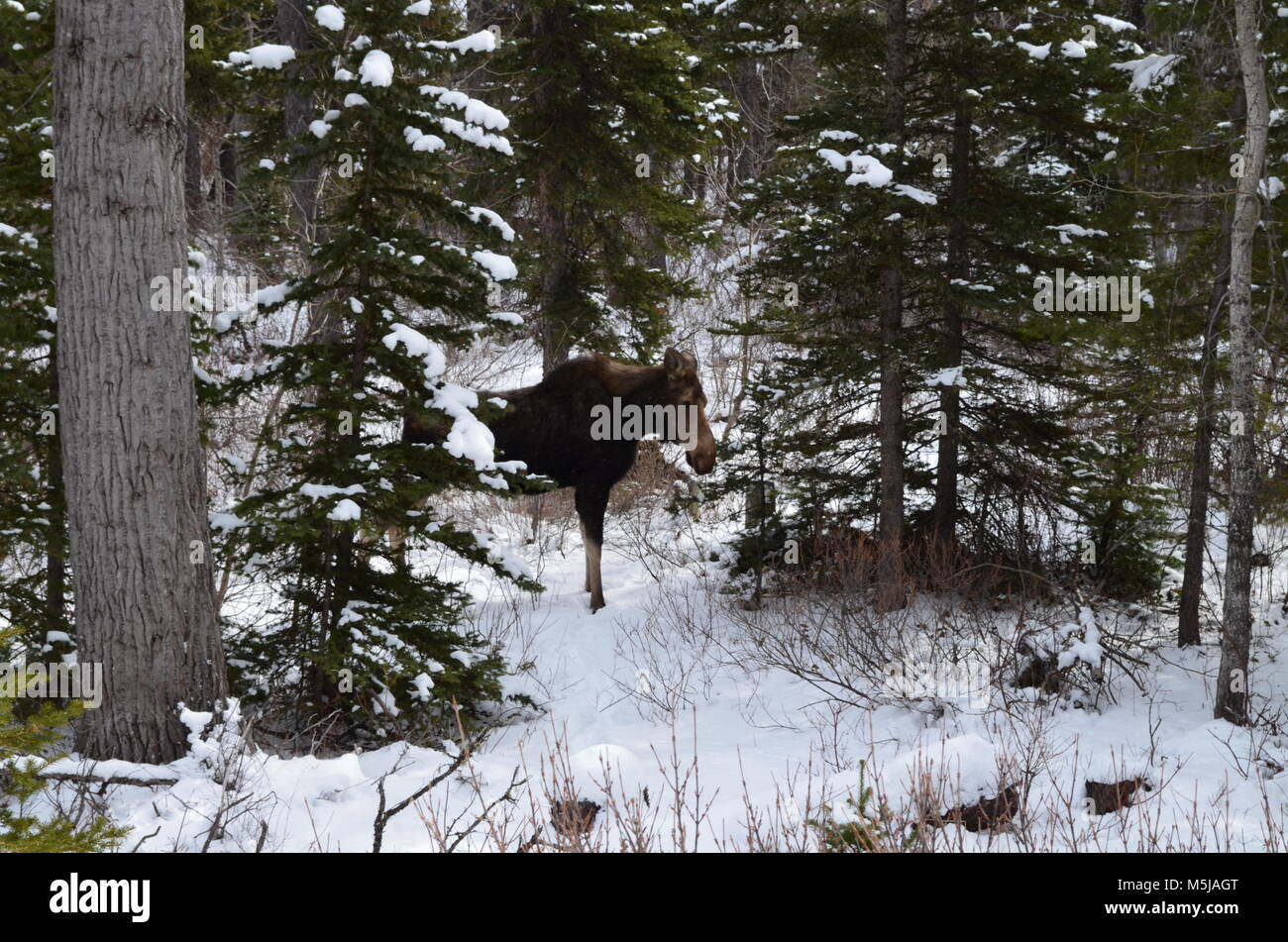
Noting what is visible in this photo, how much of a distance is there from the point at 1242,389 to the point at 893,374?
375 cm

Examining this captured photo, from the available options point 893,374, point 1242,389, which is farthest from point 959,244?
point 1242,389

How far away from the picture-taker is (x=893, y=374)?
10.5m

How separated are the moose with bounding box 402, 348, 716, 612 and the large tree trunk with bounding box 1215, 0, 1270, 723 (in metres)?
5.19

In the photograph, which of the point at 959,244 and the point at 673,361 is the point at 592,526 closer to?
the point at 673,361

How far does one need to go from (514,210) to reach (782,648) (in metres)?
8.07

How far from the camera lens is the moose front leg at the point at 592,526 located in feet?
36.6

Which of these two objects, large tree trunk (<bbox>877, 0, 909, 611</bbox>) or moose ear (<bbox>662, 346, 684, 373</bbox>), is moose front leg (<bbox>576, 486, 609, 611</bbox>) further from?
large tree trunk (<bbox>877, 0, 909, 611</bbox>)

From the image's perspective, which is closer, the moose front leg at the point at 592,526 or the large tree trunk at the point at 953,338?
the large tree trunk at the point at 953,338

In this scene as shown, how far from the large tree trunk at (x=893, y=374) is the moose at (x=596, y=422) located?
1917mm

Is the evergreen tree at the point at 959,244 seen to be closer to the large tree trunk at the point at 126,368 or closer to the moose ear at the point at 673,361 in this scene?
the moose ear at the point at 673,361

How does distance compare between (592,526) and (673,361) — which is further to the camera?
(592,526)

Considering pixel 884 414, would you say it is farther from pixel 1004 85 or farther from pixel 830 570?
pixel 1004 85

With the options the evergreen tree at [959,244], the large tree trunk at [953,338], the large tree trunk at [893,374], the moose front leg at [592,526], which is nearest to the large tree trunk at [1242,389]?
the evergreen tree at [959,244]
